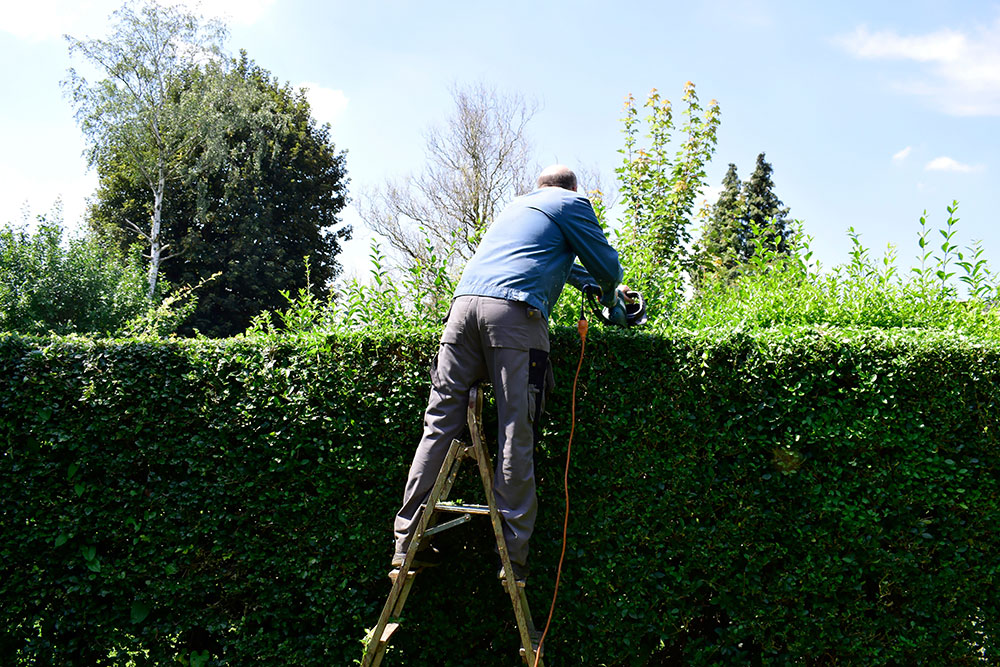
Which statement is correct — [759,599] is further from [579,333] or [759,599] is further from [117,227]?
[117,227]

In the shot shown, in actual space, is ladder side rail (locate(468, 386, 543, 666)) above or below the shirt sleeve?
below

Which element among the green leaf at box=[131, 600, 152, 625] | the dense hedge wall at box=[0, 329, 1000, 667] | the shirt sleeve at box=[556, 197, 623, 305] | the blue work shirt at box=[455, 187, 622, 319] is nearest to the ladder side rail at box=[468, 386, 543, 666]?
the dense hedge wall at box=[0, 329, 1000, 667]

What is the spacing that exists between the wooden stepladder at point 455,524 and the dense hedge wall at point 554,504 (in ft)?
1.07

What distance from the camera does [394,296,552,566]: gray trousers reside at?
9.77ft

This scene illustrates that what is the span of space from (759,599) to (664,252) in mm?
3414

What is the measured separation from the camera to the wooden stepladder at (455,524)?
2.96 metres

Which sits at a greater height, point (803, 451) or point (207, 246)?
point (207, 246)

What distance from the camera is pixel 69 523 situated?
3518 millimetres

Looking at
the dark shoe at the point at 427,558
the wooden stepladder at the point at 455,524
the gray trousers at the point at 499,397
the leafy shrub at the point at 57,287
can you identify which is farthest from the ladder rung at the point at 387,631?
the leafy shrub at the point at 57,287

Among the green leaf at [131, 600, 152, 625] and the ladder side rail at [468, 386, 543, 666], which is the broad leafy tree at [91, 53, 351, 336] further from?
the ladder side rail at [468, 386, 543, 666]

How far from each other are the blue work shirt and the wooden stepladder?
0.51m

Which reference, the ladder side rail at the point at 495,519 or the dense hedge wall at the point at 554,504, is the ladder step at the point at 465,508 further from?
the dense hedge wall at the point at 554,504

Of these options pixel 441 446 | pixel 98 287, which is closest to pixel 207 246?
pixel 98 287

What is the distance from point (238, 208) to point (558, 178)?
89.5ft
